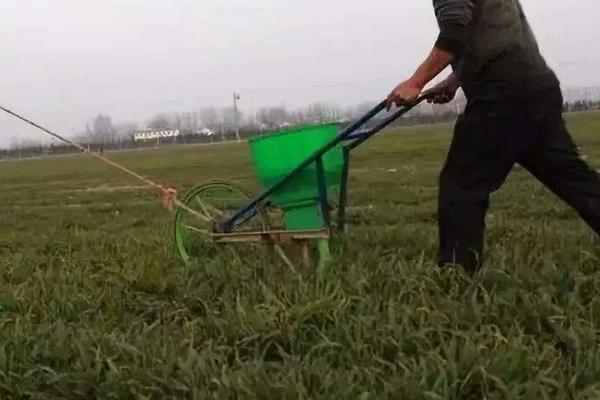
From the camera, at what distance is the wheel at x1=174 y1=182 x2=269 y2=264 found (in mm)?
5578

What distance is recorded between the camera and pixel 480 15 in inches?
164

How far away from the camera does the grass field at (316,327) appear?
2.92m

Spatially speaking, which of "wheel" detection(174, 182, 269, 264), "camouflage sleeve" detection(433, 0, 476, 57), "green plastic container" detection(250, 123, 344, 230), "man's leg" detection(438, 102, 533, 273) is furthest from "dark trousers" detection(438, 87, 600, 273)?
"wheel" detection(174, 182, 269, 264)

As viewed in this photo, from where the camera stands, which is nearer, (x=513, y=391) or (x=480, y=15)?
(x=513, y=391)

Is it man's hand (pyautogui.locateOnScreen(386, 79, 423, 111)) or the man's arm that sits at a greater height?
the man's arm

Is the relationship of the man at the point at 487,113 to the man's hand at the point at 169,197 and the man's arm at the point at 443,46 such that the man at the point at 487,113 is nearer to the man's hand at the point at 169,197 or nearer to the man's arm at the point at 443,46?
the man's arm at the point at 443,46

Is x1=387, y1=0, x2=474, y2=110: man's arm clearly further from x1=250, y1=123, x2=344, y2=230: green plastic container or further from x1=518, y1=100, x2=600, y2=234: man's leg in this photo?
x1=250, y1=123, x2=344, y2=230: green plastic container

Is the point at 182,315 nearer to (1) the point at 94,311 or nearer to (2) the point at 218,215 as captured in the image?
(1) the point at 94,311

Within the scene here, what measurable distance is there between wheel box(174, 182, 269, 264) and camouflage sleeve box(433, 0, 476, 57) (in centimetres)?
177

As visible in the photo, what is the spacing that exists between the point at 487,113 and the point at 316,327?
1417mm

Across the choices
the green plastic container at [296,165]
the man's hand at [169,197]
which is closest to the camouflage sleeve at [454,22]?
the green plastic container at [296,165]

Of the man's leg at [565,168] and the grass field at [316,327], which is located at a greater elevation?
the man's leg at [565,168]

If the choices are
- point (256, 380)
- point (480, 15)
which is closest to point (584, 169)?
point (480, 15)

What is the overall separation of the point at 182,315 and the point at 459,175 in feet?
5.04
